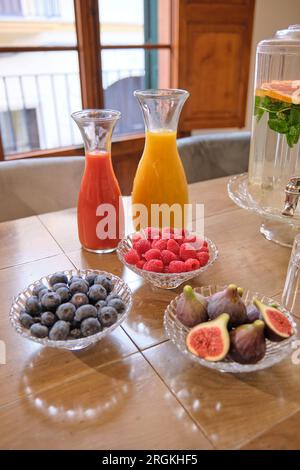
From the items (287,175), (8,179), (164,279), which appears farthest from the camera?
(8,179)

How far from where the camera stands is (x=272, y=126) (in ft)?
2.91

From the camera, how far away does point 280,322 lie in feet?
1.72

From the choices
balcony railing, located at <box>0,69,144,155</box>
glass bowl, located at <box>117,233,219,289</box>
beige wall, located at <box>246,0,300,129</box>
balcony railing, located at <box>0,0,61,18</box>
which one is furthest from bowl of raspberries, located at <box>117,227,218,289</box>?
balcony railing, located at <box>0,69,144,155</box>

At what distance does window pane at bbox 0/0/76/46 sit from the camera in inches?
78.1

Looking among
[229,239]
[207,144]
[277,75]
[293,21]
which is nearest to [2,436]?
[229,239]

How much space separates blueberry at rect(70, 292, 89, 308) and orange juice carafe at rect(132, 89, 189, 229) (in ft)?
1.08

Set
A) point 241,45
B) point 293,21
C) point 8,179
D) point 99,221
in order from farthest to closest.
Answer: point 293,21, point 241,45, point 8,179, point 99,221

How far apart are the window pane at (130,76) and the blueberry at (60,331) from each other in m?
1.89

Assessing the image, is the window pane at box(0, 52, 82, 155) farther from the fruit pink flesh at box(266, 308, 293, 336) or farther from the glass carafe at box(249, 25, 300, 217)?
the fruit pink flesh at box(266, 308, 293, 336)

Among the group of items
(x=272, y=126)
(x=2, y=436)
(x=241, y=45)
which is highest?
(x=241, y=45)

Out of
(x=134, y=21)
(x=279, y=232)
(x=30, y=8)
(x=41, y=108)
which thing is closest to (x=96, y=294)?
(x=279, y=232)

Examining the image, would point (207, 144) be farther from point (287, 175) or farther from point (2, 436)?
point (2, 436)

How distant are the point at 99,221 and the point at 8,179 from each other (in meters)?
0.52

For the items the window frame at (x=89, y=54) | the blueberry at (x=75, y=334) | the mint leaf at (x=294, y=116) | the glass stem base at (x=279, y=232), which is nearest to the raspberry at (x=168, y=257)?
the blueberry at (x=75, y=334)
